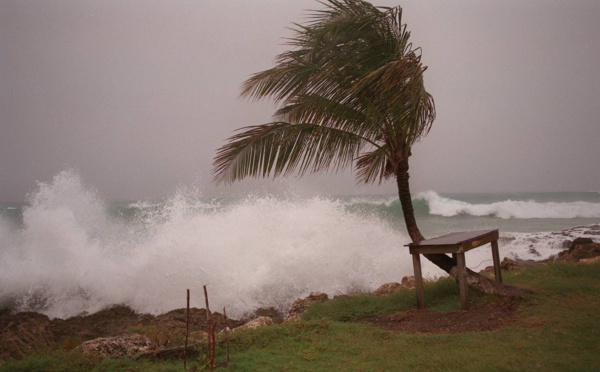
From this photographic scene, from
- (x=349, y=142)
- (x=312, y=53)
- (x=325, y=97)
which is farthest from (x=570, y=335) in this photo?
(x=312, y=53)

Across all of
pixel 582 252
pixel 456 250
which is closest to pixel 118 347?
pixel 456 250

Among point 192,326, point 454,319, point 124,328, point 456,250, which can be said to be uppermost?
point 456,250

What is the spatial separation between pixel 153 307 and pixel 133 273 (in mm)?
1276

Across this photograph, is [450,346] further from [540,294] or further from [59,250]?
[59,250]

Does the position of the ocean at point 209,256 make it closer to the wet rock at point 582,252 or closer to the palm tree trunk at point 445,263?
the wet rock at point 582,252

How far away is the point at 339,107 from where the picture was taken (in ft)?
20.3

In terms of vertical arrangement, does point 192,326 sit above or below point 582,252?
below

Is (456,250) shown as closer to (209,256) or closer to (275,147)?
(275,147)

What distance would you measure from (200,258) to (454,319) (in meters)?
7.83

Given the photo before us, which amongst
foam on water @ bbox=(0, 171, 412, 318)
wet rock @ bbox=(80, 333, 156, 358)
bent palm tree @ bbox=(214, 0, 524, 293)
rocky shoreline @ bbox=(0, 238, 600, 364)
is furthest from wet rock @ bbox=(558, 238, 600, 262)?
wet rock @ bbox=(80, 333, 156, 358)

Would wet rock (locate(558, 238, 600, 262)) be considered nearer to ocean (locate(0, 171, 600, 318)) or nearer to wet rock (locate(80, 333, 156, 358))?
ocean (locate(0, 171, 600, 318))

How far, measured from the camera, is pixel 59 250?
11.9 meters

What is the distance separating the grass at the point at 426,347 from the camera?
3.50 metres

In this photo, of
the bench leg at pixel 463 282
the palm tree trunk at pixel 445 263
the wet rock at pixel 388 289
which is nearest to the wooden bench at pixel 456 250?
the bench leg at pixel 463 282
